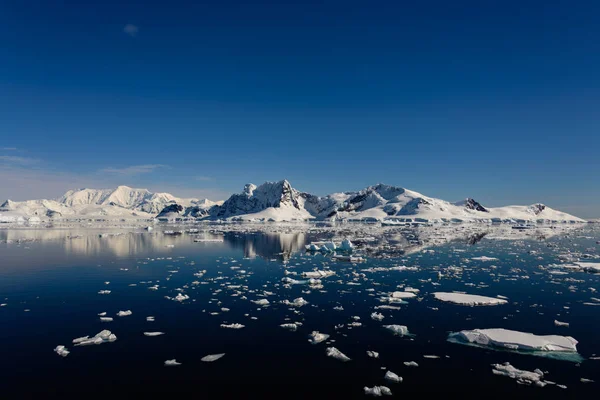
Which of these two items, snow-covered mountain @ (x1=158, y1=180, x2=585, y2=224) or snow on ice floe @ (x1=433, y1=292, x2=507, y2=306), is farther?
snow-covered mountain @ (x1=158, y1=180, x2=585, y2=224)

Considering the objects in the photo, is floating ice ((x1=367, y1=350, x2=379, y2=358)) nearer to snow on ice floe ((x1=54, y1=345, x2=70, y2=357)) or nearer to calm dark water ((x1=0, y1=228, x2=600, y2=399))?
calm dark water ((x1=0, y1=228, x2=600, y2=399))

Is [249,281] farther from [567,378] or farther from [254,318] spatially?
[567,378]

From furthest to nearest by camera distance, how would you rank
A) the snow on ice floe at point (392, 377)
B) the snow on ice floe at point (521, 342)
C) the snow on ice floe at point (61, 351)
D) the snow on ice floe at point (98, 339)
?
the snow on ice floe at point (98, 339) < the snow on ice floe at point (521, 342) < the snow on ice floe at point (61, 351) < the snow on ice floe at point (392, 377)

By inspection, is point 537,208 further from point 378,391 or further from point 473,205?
point 378,391

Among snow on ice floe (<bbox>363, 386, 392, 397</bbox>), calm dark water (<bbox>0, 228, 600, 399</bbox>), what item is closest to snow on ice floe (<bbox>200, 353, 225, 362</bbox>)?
calm dark water (<bbox>0, 228, 600, 399</bbox>)

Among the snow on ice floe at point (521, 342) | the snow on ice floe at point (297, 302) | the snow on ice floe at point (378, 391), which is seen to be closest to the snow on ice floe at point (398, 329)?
the snow on ice floe at point (521, 342)

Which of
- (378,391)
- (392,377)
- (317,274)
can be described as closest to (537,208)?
(317,274)

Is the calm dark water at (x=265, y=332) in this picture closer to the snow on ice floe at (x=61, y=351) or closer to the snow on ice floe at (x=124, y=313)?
the snow on ice floe at (x=61, y=351)
